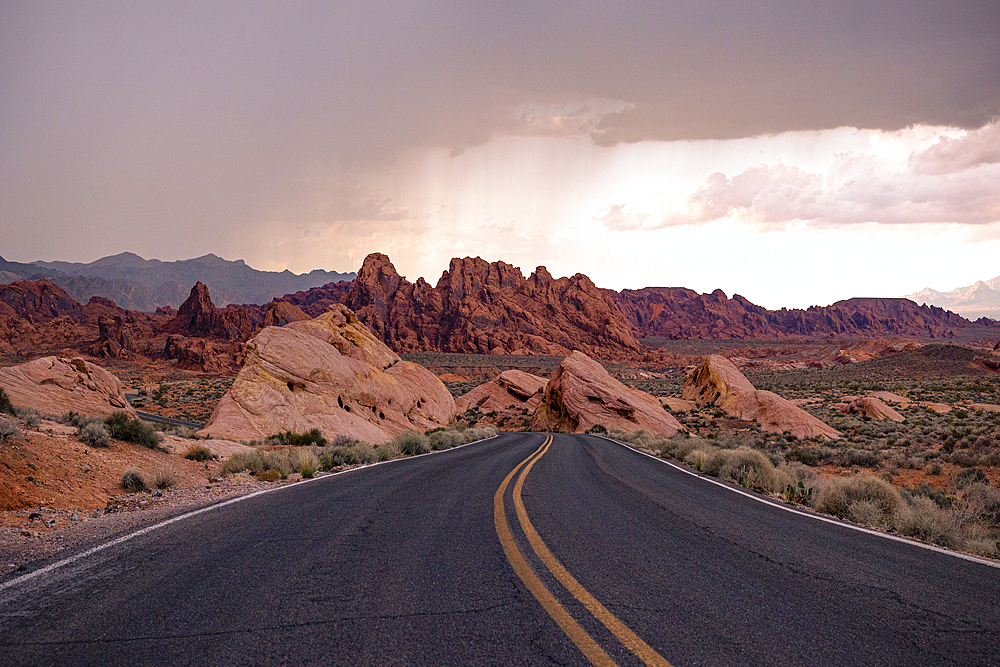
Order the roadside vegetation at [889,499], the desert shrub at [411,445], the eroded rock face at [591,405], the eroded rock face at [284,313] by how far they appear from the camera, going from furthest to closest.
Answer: the eroded rock face at [284,313] < the eroded rock face at [591,405] < the desert shrub at [411,445] < the roadside vegetation at [889,499]

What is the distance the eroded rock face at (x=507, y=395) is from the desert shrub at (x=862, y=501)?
4049 centimetres

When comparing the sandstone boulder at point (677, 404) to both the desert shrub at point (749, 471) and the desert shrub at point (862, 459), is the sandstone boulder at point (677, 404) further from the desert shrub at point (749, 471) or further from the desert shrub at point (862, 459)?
the desert shrub at point (749, 471)

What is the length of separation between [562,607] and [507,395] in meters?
48.6

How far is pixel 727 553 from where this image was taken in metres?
5.02

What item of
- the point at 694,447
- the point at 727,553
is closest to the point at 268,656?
the point at 727,553

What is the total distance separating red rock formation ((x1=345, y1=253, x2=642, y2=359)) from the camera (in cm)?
14062

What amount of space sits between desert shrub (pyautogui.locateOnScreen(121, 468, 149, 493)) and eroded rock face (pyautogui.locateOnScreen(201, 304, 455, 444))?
9.56 m

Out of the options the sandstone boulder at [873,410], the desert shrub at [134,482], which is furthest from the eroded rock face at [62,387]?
the sandstone boulder at [873,410]

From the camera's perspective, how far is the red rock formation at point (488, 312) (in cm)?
14062

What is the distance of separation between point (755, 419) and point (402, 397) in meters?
23.2

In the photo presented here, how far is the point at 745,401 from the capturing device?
3547 cm

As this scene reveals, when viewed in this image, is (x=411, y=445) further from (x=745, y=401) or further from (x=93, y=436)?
(x=745, y=401)

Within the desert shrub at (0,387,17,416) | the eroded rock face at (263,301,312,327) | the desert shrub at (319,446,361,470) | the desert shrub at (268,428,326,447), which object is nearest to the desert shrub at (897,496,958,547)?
the desert shrub at (319,446,361,470)

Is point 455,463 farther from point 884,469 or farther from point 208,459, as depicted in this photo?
point 884,469
